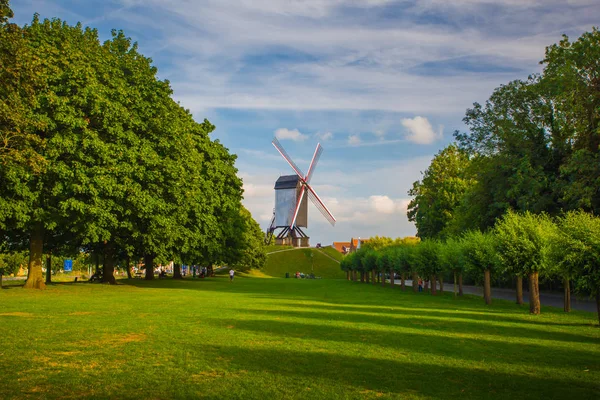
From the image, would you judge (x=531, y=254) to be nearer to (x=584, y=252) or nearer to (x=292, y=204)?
(x=584, y=252)

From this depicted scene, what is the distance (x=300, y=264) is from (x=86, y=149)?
113 m

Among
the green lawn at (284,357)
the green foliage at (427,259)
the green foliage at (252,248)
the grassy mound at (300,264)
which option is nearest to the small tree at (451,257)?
the green foliage at (427,259)

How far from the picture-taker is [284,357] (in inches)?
591

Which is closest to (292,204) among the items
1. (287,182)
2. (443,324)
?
(287,182)

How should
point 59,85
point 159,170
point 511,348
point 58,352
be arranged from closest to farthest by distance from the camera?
point 58,352 → point 511,348 → point 59,85 → point 159,170

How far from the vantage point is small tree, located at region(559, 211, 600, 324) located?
2347 cm

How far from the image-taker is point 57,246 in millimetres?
48281

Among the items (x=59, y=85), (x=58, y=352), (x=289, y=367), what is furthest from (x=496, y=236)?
(x=59, y=85)

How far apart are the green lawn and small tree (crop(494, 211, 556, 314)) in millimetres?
6620

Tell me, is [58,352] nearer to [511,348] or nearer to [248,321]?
[248,321]

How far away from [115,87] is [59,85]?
4.42 meters

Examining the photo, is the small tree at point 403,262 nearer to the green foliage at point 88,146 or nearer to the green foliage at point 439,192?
the green foliage at point 439,192

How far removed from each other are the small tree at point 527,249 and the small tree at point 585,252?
26.2 ft

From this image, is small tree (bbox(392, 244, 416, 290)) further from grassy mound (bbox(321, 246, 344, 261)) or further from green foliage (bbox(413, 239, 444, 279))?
grassy mound (bbox(321, 246, 344, 261))
